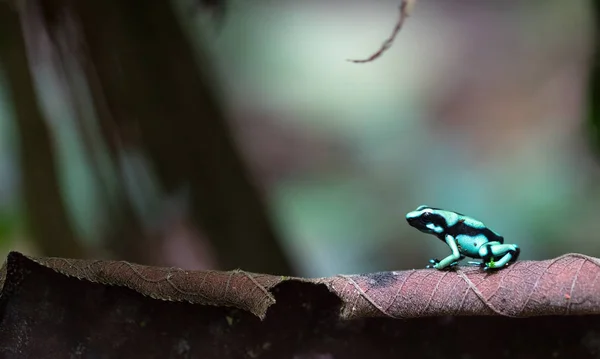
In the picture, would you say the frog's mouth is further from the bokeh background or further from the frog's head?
the bokeh background

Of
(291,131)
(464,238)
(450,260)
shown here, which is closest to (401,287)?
(450,260)

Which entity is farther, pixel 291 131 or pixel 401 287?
pixel 291 131

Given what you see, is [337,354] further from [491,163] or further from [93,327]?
[491,163]

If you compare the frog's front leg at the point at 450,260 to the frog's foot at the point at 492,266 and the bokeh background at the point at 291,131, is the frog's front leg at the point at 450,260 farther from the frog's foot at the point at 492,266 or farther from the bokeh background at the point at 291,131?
the bokeh background at the point at 291,131

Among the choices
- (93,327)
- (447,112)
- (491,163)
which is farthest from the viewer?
(447,112)

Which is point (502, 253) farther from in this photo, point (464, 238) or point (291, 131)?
point (291, 131)

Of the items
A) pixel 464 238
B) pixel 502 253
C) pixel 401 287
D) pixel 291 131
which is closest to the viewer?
pixel 401 287

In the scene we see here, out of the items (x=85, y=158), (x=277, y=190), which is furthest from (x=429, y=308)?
(x=277, y=190)
